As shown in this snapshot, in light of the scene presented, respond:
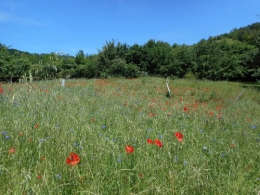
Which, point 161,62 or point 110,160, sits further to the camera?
point 161,62

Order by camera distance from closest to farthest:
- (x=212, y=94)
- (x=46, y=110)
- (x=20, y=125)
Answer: (x=20, y=125), (x=46, y=110), (x=212, y=94)

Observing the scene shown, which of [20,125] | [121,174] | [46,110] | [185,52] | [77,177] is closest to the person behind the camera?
[77,177]

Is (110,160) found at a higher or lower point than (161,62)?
lower

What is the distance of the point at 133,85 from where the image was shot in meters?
16.4

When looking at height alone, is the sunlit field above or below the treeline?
below

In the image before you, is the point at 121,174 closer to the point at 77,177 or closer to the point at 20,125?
the point at 77,177

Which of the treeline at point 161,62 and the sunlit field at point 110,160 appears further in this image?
the treeline at point 161,62

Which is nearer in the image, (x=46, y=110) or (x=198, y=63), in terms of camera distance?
(x=46, y=110)

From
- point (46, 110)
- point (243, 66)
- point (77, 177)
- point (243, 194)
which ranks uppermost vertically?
point (243, 66)

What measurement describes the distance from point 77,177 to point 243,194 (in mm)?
1288

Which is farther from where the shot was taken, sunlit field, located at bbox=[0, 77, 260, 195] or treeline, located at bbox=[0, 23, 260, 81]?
treeline, located at bbox=[0, 23, 260, 81]

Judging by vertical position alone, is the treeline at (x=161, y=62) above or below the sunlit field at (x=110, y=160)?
above

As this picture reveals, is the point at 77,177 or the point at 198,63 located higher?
the point at 198,63

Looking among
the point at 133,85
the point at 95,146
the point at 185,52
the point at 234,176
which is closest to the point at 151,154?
the point at 95,146
